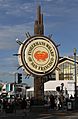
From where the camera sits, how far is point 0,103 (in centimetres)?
4572

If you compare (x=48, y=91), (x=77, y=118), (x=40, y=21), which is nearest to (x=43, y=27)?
(x=40, y=21)

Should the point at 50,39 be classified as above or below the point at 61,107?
above

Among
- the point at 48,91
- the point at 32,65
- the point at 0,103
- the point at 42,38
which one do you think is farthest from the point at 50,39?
the point at 48,91

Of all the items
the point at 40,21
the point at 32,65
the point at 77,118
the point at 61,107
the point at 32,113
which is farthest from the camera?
the point at 61,107

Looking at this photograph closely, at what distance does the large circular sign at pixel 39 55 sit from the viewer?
1201 inches

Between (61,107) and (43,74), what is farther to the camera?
(61,107)

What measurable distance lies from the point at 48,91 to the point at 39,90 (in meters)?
27.3

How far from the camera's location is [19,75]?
32469 mm

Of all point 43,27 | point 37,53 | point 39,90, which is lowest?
point 39,90

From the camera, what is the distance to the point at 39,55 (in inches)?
1212

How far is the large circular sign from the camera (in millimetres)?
30500

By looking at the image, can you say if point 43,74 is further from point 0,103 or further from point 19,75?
point 0,103

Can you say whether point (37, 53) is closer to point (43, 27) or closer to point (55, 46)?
point (55, 46)

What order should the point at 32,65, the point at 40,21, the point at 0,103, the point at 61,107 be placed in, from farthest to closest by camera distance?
the point at 0,103
the point at 61,107
the point at 40,21
the point at 32,65
